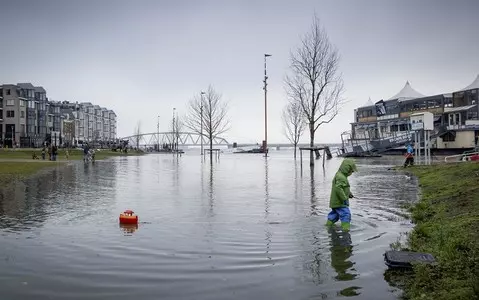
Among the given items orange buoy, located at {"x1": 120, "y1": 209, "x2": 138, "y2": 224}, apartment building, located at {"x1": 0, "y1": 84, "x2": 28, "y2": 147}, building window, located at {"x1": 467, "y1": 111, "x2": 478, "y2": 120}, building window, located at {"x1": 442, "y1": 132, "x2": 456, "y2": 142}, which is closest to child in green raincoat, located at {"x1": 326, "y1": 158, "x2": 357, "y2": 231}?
orange buoy, located at {"x1": 120, "y1": 209, "x2": 138, "y2": 224}

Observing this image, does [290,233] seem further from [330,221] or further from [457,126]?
[457,126]

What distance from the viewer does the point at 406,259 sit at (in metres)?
6.08

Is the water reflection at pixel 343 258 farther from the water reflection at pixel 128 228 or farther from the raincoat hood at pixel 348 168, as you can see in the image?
the water reflection at pixel 128 228

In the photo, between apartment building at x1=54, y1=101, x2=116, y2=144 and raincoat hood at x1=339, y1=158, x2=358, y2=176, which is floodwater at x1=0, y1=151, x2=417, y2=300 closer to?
raincoat hood at x1=339, y1=158, x2=358, y2=176

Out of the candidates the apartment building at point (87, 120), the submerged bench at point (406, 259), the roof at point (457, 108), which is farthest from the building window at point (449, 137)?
the apartment building at point (87, 120)

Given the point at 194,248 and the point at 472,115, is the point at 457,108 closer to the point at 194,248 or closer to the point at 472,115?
the point at 472,115

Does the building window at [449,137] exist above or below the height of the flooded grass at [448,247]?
above

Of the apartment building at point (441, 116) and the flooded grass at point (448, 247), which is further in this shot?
the apartment building at point (441, 116)

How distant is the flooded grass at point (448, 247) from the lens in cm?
493

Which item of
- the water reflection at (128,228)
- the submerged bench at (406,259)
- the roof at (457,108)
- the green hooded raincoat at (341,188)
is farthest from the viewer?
the roof at (457,108)

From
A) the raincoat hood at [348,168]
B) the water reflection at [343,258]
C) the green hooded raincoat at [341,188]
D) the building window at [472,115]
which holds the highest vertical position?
the building window at [472,115]

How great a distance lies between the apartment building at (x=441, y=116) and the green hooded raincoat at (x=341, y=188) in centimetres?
4792

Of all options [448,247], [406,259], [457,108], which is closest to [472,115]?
[457,108]

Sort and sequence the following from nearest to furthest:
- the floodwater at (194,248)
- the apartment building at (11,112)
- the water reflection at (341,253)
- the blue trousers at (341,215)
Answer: the floodwater at (194,248) < the water reflection at (341,253) < the blue trousers at (341,215) < the apartment building at (11,112)
